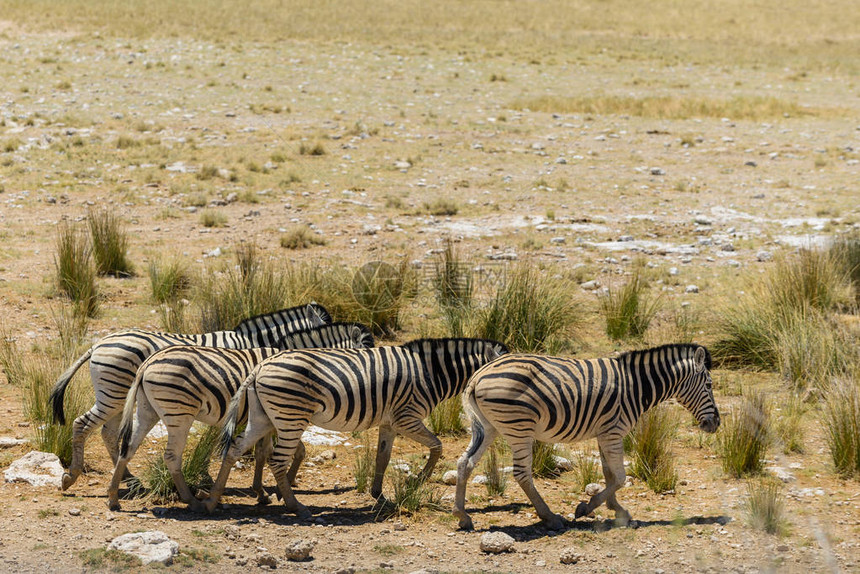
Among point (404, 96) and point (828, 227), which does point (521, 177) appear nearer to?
point (828, 227)

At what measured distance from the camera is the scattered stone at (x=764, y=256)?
1455 cm

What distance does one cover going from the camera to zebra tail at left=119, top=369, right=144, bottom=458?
6.82m

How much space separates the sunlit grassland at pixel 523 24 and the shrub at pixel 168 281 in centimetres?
2717

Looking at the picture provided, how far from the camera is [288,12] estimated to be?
168 ft

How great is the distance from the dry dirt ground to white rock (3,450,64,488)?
147mm

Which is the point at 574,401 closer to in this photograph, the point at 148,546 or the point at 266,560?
the point at 266,560

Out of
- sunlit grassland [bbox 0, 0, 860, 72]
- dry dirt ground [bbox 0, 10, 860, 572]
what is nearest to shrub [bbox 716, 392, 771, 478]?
dry dirt ground [bbox 0, 10, 860, 572]

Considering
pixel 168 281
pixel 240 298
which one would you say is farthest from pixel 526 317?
pixel 168 281

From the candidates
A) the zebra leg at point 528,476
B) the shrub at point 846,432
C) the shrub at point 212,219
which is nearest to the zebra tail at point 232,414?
the zebra leg at point 528,476

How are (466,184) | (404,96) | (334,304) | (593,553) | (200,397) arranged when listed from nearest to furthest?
1. (593,553)
2. (200,397)
3. (334,304)
4. (466,184)
5. (404,96)

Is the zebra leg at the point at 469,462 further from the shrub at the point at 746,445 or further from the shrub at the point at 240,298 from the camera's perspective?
the shrub at the point at 240,298

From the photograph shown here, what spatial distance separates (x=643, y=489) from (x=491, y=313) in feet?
11.6

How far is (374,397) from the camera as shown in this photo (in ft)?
23.1

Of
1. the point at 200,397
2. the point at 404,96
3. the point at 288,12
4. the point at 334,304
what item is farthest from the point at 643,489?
the point at 288,12
